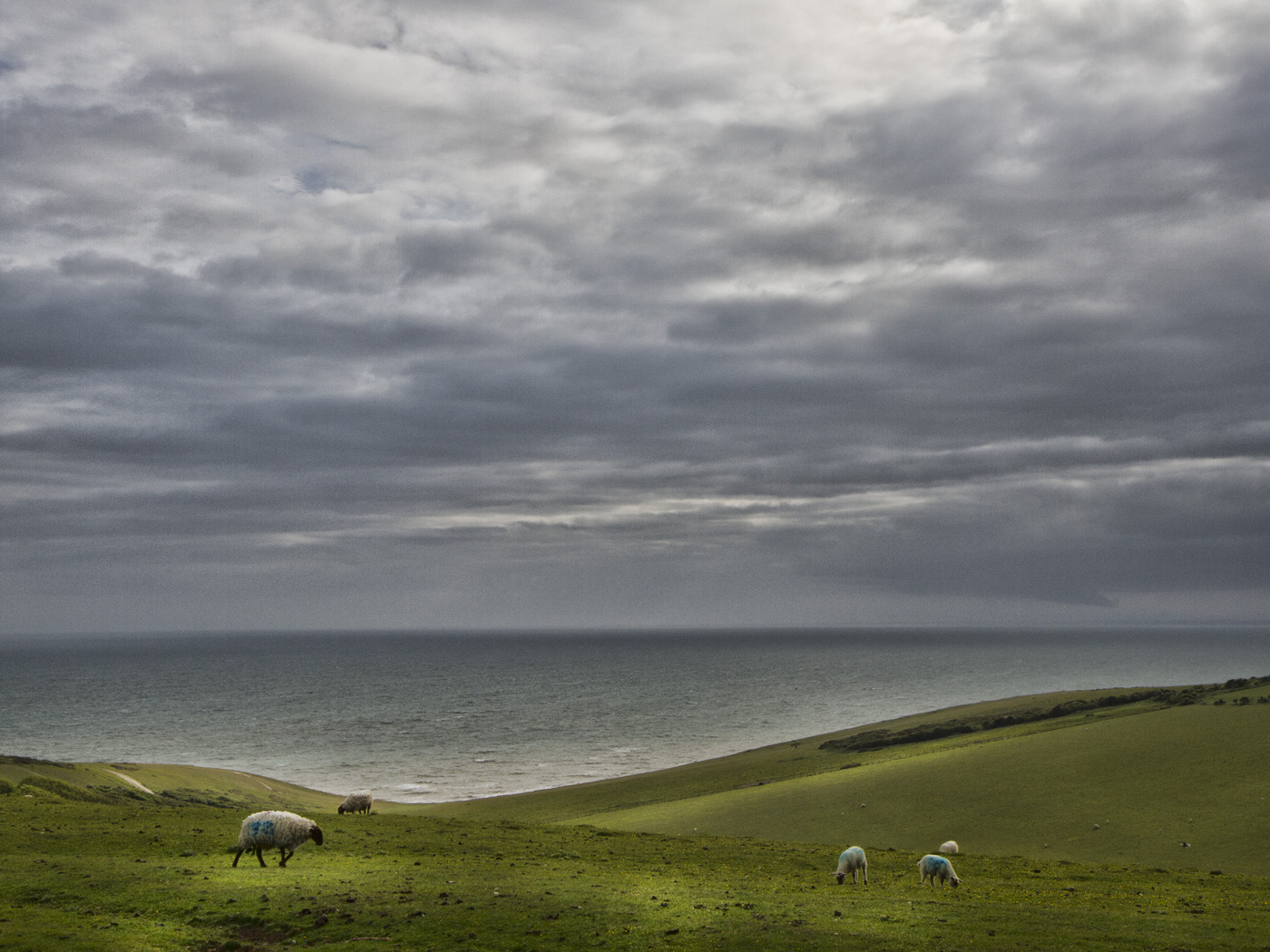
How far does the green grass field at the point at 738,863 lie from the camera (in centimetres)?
1912

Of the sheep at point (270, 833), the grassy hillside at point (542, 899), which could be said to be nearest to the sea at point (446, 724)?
the grassy hillside at point (542, 899)

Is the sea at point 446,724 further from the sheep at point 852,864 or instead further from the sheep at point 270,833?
the sheep at point 852,864

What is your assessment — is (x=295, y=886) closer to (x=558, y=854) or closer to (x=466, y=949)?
(x=466, y=949)

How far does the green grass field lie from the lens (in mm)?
19125

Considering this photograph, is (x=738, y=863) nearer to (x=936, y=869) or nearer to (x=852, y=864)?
(x=852, y=864)

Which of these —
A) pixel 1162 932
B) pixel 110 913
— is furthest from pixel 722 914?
pixel 110 913

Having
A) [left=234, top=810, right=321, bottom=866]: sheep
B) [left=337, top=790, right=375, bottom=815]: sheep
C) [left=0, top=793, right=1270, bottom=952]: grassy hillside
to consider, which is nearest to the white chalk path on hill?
[left=337, top=790, right=375, bottom=815]: sheep

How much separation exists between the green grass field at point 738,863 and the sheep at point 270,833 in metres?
0.63

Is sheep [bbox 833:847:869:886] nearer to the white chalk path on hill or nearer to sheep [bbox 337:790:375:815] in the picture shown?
sheep [bbox 337:790:375:815]

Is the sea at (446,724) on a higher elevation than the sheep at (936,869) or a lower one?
lower

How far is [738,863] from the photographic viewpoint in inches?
1198

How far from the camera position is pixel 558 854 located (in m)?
30.6

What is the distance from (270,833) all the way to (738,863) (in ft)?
52.3

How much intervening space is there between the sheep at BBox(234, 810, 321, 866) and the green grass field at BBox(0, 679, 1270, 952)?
631 millimetres
